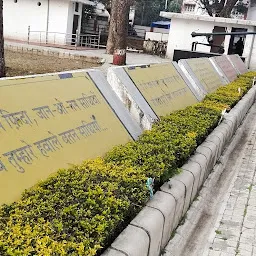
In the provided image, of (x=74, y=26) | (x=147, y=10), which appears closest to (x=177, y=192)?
(x=74, y=26)

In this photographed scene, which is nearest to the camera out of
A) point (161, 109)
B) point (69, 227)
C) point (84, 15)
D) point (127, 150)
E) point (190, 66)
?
point (69, 227)

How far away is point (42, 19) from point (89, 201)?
23.8 m

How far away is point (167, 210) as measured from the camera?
300 centimetres

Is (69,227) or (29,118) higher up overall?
(29,118)

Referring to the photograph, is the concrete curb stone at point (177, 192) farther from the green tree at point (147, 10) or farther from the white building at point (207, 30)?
the green tree at point (147, 10)

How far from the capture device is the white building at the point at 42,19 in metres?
23.8

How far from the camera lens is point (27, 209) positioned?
237 cm

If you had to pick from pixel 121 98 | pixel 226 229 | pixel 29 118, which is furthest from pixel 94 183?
pixel 121 98

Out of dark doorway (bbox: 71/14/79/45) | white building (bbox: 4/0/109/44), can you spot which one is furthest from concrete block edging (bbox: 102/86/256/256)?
dark doorway (bbox: 71/14/79/45)

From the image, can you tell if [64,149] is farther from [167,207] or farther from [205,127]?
[205,127]

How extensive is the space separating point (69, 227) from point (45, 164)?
790 mm

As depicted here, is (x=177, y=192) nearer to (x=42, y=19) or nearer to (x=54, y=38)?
(x=54, y=38)

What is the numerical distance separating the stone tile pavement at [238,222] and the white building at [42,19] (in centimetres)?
2076

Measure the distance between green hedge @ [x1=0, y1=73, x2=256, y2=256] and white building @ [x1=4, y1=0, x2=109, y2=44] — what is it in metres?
21.4
